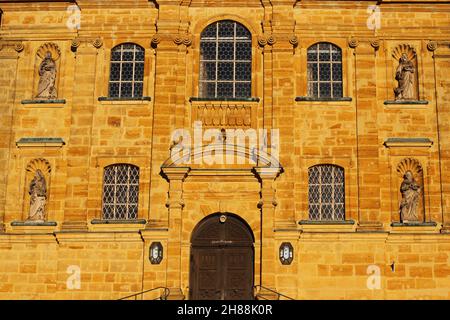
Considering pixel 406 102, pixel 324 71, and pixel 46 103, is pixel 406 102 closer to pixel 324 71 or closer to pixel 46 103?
pixel 324 71

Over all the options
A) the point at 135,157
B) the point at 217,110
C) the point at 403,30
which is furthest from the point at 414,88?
the point at 135,157

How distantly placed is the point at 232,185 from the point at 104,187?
3.74 m

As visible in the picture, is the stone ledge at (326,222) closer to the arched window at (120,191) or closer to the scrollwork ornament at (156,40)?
the arched window at (120,191)

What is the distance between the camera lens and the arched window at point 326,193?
2325 cm

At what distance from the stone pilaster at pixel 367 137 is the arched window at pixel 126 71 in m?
6.37

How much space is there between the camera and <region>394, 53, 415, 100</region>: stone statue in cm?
2398

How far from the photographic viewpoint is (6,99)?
79.6 feet

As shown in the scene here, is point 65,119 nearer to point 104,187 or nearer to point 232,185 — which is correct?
point 104,187

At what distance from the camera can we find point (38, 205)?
76.8ft

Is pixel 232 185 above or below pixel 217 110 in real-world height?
below

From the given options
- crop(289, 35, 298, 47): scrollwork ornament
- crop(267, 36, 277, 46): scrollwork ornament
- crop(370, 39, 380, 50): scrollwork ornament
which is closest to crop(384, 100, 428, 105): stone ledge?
crop(370, 39, 380, 50): scrollwork ornament

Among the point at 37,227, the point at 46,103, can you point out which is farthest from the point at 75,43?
the point at 37,227

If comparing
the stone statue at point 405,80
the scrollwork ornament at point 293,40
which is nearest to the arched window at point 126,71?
the scrollwork ornament at point 293,40
